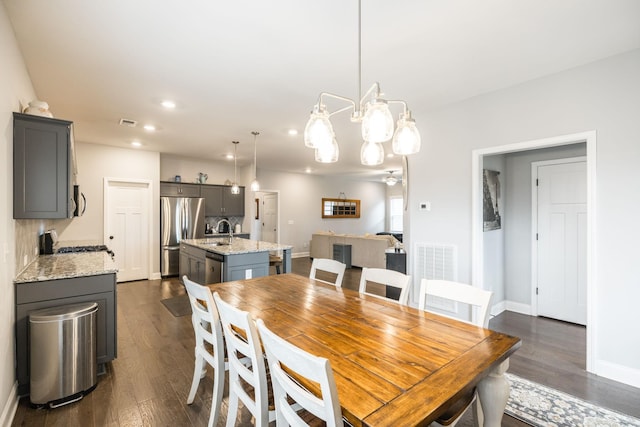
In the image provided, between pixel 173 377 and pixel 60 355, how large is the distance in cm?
81

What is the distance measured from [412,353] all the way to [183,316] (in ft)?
11.5

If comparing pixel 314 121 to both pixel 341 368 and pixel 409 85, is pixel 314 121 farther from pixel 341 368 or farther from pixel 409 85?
pixel 409 85

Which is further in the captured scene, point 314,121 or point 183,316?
point 183,316

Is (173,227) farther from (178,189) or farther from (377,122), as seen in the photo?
(377,122)

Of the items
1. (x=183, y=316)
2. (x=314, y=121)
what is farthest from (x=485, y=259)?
(x=183, y=316)

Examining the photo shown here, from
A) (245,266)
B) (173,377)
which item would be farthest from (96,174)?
(173,377)

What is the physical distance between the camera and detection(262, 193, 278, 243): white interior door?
28.6 feet

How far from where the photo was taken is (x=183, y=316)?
12.8 feet

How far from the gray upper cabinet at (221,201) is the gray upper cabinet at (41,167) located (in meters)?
4.46

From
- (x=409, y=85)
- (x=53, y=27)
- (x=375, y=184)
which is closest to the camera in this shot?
(x=53, y=27)

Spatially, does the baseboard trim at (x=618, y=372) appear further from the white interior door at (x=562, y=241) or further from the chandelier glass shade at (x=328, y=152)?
the chandelier glass shade at (x=328, y=152)

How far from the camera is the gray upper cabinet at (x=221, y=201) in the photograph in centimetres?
693

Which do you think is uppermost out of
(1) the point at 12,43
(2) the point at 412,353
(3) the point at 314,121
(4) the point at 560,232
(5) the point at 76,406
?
(1) the point at 12,43

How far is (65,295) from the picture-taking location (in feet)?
7.80
